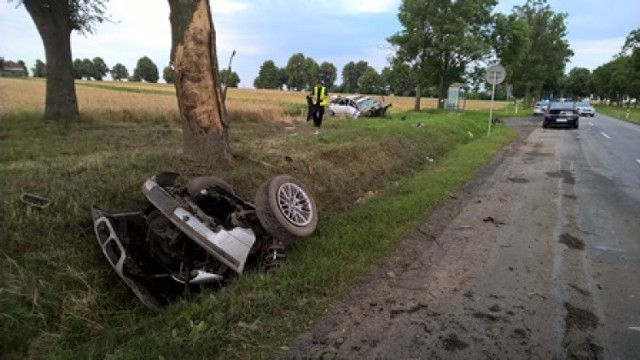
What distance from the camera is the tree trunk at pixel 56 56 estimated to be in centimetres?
1423

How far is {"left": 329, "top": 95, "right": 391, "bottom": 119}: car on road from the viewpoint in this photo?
2802 centimetres

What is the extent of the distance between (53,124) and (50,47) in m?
2.76

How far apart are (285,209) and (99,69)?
11893 cm

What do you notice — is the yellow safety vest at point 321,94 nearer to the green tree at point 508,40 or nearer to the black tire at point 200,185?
the black tire at point 200,185

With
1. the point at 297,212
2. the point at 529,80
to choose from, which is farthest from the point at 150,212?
the point at 529,80

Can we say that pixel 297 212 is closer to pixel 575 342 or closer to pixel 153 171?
pixel 153 171

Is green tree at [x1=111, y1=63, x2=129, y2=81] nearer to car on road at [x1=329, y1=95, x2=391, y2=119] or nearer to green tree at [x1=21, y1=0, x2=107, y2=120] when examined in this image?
car on road at [x1=329, y1=95, x2=391, y2=119]

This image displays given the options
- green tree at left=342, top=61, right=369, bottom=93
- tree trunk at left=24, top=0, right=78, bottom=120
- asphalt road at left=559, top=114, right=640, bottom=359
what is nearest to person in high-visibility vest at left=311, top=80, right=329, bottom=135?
tree trunk at left=24, top=0, right=78, bottom=120

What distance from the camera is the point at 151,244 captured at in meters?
5.22

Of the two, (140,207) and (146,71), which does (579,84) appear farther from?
(140,207)

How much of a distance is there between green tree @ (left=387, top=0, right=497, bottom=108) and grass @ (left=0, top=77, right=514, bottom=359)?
25056 millimetres

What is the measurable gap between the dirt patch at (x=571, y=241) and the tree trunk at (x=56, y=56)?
13852 mm

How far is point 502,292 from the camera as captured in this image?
454cm

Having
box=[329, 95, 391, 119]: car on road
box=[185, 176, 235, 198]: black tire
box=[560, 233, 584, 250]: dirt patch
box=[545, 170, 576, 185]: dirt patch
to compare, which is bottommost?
box=[560, 233, 584, 250]: dirt patch
